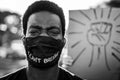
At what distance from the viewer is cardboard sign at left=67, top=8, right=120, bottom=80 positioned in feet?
13.9

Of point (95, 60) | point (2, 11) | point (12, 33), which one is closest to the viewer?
point (95, 60)

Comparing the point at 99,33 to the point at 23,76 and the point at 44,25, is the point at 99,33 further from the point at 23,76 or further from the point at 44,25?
the point at 23,76

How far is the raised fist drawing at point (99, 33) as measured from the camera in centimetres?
430

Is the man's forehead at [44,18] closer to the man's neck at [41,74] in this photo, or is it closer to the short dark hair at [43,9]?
the short dark hair at [43,9]

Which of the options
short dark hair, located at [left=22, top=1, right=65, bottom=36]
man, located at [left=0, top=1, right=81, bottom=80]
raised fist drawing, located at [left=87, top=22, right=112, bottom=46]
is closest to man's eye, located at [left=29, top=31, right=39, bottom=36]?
man, located at [left=0, top=1, right=81, bottom=80]

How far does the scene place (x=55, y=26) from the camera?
2.40 m

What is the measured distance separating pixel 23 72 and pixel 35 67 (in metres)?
0.11

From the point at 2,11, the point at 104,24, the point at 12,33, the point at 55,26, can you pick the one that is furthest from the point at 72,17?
the point at 2,11

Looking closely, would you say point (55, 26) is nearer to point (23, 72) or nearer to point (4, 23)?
point (23, 72)

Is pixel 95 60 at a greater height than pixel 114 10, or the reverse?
pixel 114 10

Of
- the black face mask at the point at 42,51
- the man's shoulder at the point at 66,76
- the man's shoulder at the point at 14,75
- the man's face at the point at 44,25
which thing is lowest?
the man's shoulder at the point at 66,76

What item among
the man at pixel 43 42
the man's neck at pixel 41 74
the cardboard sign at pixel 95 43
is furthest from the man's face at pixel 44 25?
the cardboard sign at pixel 95 43

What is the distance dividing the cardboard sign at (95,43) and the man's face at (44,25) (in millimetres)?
1882

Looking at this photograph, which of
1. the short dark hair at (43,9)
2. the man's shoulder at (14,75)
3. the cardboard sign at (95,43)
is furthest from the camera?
the cardboard sign at (95,43)
